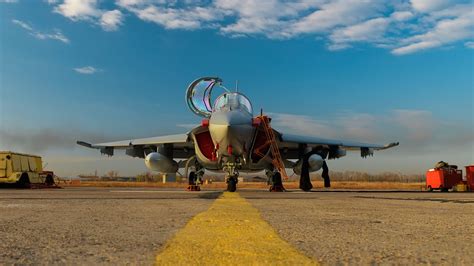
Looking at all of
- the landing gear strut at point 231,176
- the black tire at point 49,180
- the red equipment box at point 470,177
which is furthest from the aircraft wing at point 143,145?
the red equipment box at point 470,177

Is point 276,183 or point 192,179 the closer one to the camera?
point 276,183

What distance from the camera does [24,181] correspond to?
76.0 ft

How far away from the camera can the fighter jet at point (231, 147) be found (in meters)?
15.5

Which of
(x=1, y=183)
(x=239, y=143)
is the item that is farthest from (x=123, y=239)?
(x=1, y=183)

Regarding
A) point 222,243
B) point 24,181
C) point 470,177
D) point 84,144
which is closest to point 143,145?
point 84,144

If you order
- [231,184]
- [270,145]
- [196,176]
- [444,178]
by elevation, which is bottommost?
[444,178]

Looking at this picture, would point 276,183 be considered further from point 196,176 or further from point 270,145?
point 196,176

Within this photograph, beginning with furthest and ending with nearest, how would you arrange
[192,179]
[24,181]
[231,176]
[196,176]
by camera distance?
[24,181]
[196,176]
[192,179]
[231,176]

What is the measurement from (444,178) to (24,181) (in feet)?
88.0

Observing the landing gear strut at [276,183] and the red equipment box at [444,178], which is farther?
the red equipment box at [444,178]

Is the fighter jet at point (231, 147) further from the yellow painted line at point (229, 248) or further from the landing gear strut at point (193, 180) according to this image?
the yellow painted line at point (229, 248)

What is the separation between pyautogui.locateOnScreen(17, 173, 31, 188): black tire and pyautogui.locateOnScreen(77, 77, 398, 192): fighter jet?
416 centimetres

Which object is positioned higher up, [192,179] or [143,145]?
[143,145]

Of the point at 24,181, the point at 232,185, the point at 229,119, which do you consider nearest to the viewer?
the point at 229,119
